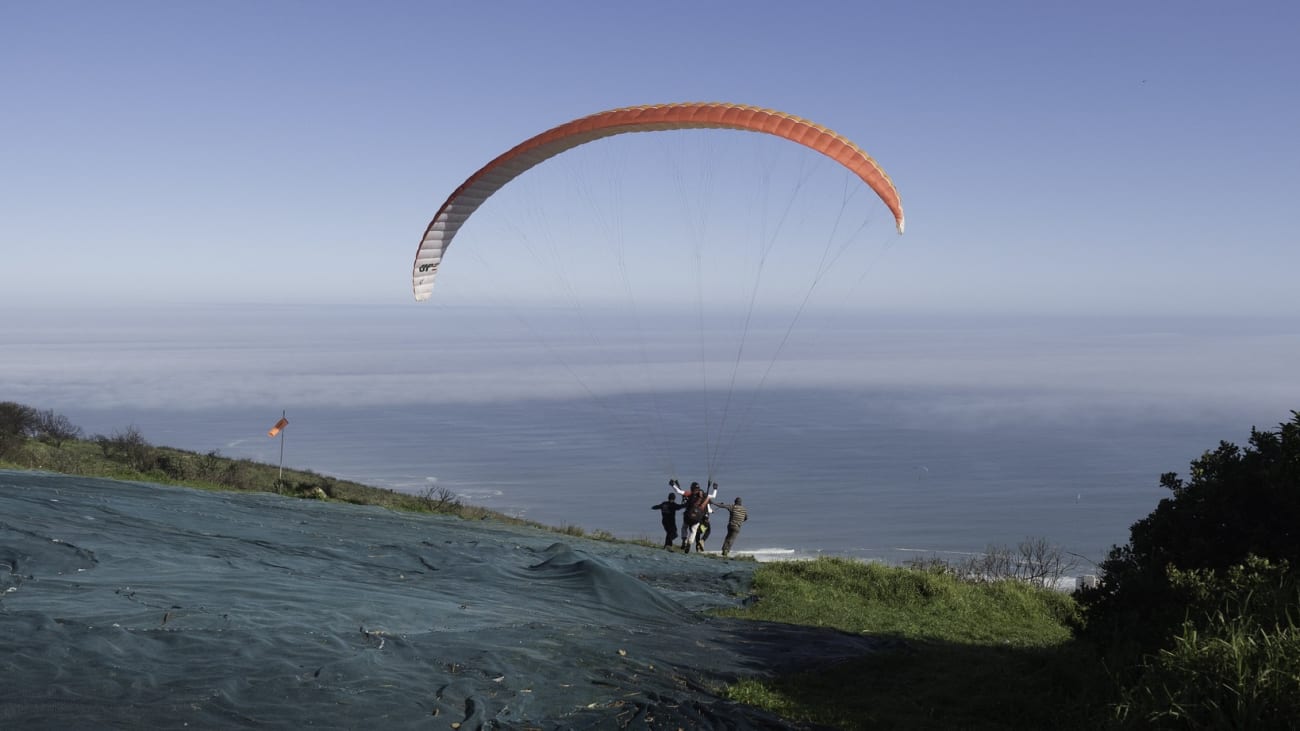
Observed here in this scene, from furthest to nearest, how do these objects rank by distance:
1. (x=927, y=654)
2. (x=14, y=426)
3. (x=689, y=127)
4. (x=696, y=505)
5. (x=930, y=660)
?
(x=14, y=426) < (x=696, y=505) < (x=689, y=127) < (x=927, y=654) < (x=930, y=660)

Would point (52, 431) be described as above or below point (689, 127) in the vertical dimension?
below

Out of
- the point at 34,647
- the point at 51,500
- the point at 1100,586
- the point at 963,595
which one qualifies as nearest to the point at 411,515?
the point at 51,500

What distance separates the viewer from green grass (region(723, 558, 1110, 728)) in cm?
964

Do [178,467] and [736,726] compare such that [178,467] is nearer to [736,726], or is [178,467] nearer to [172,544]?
[172,544]

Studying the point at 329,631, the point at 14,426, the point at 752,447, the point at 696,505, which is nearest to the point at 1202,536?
the point at 329,631

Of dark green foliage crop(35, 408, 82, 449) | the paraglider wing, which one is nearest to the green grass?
the paraglider wing

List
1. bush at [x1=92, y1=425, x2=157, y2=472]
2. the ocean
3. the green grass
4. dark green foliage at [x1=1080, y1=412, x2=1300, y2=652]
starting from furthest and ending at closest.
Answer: the ocean < bush at [x1=92, y1=425, x2=157, y2=472] < the green grass < dark green foliage at [x1=1080, y1=412, x2=1300, y2=652]

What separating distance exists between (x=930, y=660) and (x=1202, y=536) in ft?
11.9

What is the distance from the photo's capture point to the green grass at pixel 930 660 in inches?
380

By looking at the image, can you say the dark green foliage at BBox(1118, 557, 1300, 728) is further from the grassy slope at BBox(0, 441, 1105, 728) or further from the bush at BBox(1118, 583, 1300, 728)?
the grassy slope at BBox(0, 441, 1105, 728)

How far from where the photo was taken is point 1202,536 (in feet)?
31.4

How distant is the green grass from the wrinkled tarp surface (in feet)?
2.01

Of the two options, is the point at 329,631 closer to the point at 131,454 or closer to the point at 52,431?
the point at 131,454

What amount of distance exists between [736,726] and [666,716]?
0.61m
